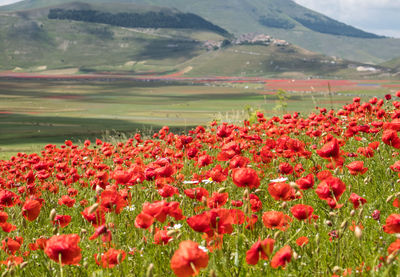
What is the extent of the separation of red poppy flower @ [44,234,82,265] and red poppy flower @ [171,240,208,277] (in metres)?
0.53

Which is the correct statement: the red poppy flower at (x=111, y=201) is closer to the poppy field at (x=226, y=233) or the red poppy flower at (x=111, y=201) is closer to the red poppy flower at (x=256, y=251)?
the poppy field at (x=226, y=233)

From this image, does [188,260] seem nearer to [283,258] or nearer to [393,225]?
[283,258]

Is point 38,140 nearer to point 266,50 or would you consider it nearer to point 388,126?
point 388,126

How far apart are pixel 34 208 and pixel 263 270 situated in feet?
5.00

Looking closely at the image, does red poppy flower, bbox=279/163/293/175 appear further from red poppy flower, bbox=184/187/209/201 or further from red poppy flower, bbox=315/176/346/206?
red poppy flower, bbox=315/176/346/206

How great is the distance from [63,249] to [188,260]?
0.61 m

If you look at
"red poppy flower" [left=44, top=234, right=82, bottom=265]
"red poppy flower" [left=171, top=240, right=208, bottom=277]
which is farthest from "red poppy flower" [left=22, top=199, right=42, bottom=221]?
"red poppy flower" [left=171, top=240, right=208, bottom=277]

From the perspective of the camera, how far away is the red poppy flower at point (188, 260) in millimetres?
1747

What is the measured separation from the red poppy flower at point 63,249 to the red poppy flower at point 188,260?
0.53 metres

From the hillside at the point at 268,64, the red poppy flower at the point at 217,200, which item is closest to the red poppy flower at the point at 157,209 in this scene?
the red poppy flower at the point at 217,200

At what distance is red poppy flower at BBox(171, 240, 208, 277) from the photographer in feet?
5.73

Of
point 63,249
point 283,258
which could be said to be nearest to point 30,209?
point 63,249

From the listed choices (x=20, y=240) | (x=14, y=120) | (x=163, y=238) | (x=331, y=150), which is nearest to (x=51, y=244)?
(x=163, y=238)

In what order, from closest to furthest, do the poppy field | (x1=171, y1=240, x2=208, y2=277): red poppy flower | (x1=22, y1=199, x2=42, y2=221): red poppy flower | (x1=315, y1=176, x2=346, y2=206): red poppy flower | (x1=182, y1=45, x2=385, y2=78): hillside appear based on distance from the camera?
1. (x1=171, y1=240, x2=208, y2=277): red poppy flower
2. the poppy field
3. (x1=315, y1=176, x2=346, y2=206): red poppy flower
4. (x1=22, y1=199, x2=42, y2=221): red poppy flower
5. (x1=182, y1=45, x2=385, y2=78): hillside
